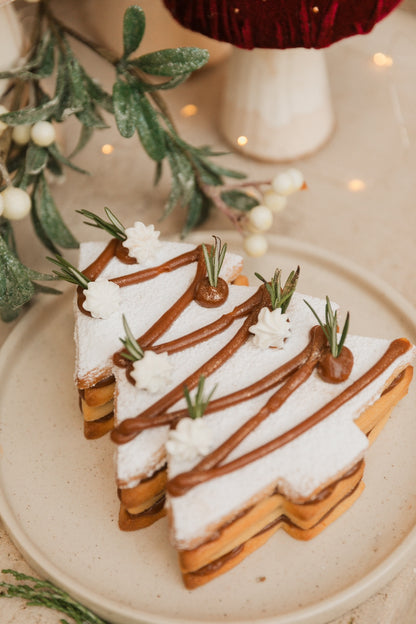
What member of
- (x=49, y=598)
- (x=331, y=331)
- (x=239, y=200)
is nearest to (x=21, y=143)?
(x=239, y=200)

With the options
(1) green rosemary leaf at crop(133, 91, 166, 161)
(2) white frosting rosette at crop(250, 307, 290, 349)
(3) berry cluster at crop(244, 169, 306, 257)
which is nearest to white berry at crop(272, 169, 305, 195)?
(3) berry cluster at crop(244, 169, 306, 257)

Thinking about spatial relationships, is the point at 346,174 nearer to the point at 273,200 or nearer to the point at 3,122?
the point at 273,200

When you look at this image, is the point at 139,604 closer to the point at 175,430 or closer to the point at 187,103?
the point at 175,430

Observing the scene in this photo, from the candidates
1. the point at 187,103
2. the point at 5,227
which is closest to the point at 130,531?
the point at 5,227

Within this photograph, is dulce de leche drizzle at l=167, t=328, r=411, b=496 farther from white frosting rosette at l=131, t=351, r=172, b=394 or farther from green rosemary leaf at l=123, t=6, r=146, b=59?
green rosemary leaf at l=123, t=6, r=146, b=59

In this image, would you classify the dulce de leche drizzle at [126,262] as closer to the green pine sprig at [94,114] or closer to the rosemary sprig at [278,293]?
the green pine sprig at [94,114]

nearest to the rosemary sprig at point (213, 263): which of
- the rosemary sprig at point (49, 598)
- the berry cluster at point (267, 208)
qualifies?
the berry cluster at point (267, 208)
